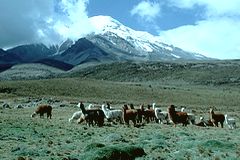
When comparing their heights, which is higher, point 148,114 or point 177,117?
point 148,114

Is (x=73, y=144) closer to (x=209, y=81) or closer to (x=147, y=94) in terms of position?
(x=147, y=94)

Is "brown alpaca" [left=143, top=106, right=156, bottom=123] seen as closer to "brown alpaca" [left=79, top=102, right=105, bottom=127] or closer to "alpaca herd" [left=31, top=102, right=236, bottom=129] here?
"alpaca herd" [left=31, top=102, right=236, bottom=129]

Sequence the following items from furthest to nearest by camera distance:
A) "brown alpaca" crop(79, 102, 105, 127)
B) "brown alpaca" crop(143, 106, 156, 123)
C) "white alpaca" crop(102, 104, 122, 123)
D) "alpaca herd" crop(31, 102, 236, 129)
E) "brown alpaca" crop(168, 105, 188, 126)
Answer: "brown alpaca" crop(143, 106, 156, 123), "white alpaca" crop(102, 104, 122, 123), "brown alpaca" crop(168, 105, 188, 126), "alpaca herd" crop(31, 102, 236, 129), "brown alpaca" crop(79, 102, 105, 127)

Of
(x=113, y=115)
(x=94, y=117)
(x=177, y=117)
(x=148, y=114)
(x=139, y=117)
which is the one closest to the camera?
(x=94, y=117)

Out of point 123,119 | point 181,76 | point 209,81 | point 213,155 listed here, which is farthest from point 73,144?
point 181,76

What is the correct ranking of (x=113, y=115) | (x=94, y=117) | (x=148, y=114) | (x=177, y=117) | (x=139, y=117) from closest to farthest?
(x=94, y=117), (x=177, y=117), (x=113, y=115), (x=139, y=117), (x=148, y=114)

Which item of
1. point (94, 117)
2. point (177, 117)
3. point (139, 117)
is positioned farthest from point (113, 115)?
point (177, 117)

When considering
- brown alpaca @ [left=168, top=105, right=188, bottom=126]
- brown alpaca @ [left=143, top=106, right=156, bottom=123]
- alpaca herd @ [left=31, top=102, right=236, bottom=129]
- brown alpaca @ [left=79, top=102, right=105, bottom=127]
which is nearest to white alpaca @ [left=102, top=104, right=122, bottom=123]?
alpaca herd @ [left=31, top=102, right=236, bottom=129]

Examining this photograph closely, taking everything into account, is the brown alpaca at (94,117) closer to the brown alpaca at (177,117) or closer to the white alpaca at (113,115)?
the white alpaca at (113,115)

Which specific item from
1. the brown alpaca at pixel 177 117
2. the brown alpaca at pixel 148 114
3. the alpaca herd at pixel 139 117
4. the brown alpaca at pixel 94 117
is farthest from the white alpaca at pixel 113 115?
the brown alpaca at pixel 177 117

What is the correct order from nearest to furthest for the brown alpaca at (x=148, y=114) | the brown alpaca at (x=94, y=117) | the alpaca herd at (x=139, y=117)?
the brown alpaca at (x=94, y=117) → the alpaca herd at (x=139, y=117) → the brown alpaca at (x=148, y=114)

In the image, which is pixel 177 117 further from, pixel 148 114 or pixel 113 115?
pixel 113 115

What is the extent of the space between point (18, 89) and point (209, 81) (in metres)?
97.9

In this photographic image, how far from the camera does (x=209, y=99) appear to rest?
325 ft
